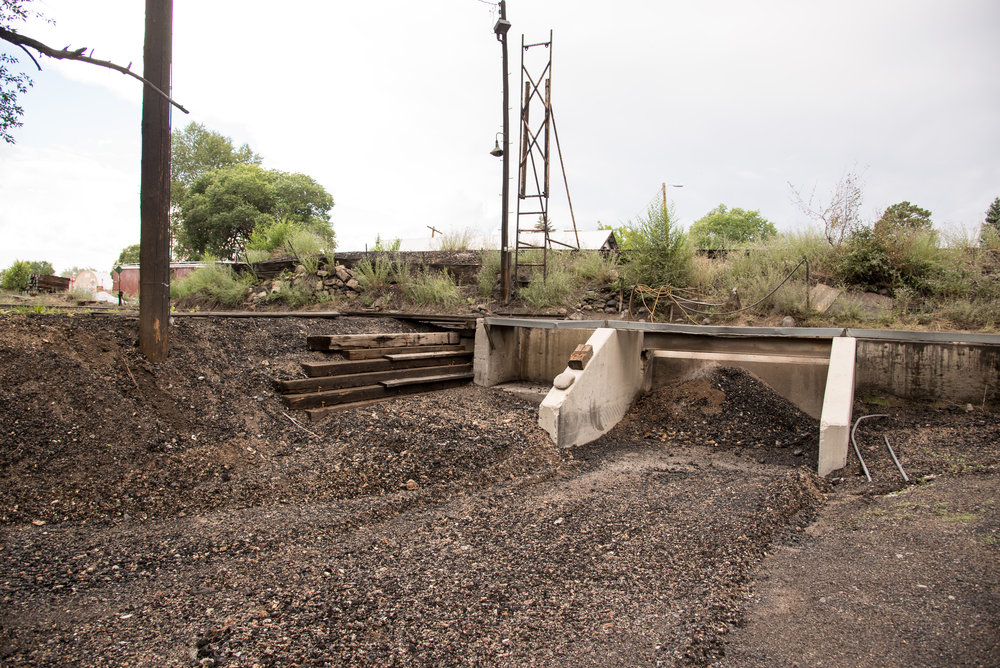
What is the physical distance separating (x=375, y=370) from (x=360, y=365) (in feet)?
0.74

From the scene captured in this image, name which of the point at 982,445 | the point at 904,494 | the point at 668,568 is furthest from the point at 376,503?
the point at 982,445

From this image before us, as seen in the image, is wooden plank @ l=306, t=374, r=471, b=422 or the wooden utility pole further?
wooden plank @ l=306, t=374, r=471, b=422

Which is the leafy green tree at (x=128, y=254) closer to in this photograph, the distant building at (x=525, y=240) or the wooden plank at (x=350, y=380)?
the distant building at (x=525, y=240)

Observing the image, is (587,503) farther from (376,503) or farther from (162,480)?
→ (162,480)

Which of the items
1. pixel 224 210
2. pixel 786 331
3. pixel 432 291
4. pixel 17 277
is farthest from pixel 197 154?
pixel 786 331

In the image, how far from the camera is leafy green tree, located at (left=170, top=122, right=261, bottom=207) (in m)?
32.6

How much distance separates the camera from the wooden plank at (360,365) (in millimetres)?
5844

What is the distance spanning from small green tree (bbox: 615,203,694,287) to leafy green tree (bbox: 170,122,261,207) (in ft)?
97.3

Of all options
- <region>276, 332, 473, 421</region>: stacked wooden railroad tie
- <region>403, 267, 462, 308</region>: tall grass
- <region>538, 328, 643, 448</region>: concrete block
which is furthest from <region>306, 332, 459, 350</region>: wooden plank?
<region>538, 328, 643, 448</region>: concrete block

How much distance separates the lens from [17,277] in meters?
12.3

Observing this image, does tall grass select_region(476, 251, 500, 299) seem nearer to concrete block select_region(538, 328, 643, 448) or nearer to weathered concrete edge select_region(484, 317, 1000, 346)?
weathered concrete edge select_region(484, 317, 1000, 346)

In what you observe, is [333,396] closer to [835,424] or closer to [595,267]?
[835,424]

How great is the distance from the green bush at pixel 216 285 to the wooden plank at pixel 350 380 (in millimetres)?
5879

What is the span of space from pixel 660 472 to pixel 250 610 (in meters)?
3.72
